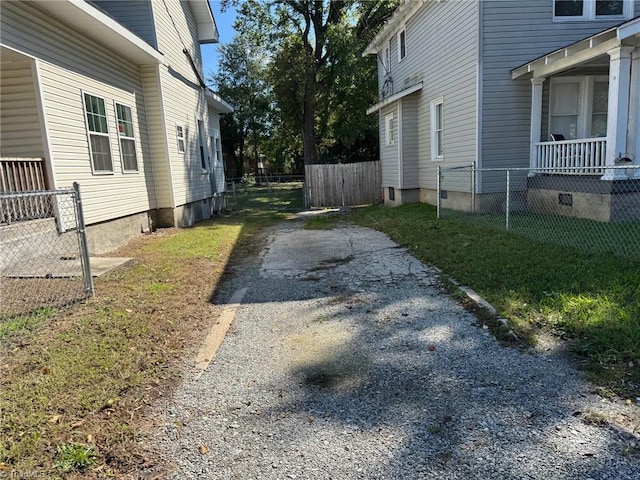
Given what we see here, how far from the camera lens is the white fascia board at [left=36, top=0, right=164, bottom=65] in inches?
289

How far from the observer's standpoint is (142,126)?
37.2 ft

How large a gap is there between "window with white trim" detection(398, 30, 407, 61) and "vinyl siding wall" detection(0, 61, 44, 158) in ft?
41.7

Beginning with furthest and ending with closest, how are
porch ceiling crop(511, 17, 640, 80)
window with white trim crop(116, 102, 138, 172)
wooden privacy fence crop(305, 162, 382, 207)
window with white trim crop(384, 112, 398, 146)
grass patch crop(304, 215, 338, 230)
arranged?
1. wooden privacy fence crop(305, 162, 382, 207)
2. window with white trim crop(384, 112, 398, 146)
3. grass patch crop(304, 215, 338, 230)
4. window with white trim crop(116, 102, 138, 172)
5. porch ceiling crop(511, 17, 640, 80)

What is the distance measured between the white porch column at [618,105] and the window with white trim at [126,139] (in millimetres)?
10331

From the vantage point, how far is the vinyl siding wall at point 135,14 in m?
11.0

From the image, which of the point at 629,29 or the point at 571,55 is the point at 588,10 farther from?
the point at 629,29

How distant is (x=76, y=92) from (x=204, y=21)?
32.6 feet

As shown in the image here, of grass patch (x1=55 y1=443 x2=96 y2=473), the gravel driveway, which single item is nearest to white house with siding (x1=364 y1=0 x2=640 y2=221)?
the gravel driveway

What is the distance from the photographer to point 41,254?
22.2 ft

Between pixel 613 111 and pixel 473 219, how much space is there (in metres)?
3.39

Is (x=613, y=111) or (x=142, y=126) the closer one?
(x=613, y=111)

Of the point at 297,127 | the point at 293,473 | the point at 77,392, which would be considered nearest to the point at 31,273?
the point at 77,392

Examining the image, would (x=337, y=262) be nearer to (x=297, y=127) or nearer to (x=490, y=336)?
(x=490, y=336)

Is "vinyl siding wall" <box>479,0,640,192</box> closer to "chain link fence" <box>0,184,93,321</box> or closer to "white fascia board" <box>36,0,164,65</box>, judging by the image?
"white fascia board" <box>36,0,164,65</box>
